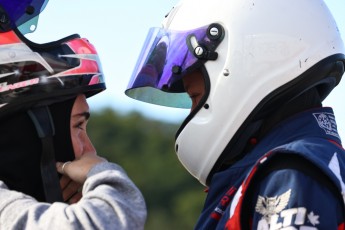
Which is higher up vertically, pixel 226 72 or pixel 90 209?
pixel 226 72

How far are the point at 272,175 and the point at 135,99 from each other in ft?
4.26

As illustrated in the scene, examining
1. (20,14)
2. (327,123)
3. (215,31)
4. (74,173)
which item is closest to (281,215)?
(327,123)

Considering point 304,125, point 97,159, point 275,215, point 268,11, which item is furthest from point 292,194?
point 268,11

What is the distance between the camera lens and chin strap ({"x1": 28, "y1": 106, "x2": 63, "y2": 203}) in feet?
11.8

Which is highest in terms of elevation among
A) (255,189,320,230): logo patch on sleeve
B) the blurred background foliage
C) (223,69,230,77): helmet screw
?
(223,69,230,77): helmet screw

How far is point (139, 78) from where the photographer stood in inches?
169

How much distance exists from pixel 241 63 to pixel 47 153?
33.4 inches

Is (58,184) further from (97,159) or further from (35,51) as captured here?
(35,51)

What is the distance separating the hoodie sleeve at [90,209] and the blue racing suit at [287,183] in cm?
43

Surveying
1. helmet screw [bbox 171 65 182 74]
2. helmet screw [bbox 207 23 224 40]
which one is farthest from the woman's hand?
helmet screw [bbox 207 23 224 40]

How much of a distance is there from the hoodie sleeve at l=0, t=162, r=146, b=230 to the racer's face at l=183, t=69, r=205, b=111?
2.63 ft

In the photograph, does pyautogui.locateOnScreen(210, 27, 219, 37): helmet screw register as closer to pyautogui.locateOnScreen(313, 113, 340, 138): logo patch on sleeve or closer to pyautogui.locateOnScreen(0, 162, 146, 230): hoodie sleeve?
pyautogui.locateOnScreen(313, 113, 340, 138): logo patch on sleeve

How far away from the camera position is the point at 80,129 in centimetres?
374

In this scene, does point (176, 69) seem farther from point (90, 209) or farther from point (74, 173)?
point (90, 209)
